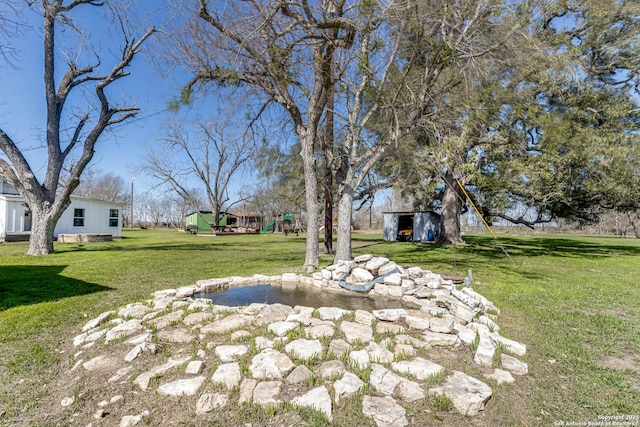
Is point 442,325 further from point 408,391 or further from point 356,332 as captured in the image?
point 408,391

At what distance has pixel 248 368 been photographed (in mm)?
2303

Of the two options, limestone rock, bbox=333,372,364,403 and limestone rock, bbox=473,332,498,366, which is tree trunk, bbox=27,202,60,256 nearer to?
limestone rock, bbox=333,372,364,403

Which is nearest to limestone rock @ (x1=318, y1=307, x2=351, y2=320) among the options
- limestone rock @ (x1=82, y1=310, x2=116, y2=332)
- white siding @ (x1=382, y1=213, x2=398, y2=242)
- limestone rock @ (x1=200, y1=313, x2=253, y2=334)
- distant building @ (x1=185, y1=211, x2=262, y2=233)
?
limestone rock @ (x1=200, y1=313, x2=253, y2=334)

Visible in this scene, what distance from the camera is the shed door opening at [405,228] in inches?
744

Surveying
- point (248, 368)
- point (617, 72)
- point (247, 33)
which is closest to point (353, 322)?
point (248, 368)

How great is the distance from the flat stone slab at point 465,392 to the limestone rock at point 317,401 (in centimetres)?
74

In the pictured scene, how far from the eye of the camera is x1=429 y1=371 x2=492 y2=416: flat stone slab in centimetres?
195

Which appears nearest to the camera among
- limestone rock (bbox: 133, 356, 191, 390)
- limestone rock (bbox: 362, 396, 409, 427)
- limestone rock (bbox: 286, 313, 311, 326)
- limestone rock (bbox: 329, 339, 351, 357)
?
limestone rock (bbox: 362, 396, 409, 427)

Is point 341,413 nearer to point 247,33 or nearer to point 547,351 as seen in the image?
point 547,351

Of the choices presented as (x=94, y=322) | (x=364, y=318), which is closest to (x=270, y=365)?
(x=364, y=318)

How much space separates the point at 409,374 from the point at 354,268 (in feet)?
10.1

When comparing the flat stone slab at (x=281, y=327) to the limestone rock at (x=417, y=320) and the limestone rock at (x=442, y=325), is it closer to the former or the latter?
the limestone rock at (x=417, y=320)

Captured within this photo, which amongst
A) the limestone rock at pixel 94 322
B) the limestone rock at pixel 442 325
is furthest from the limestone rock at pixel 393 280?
the limestone rock at pixel 94 322

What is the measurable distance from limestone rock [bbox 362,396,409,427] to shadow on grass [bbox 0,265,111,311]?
15.1 ft
